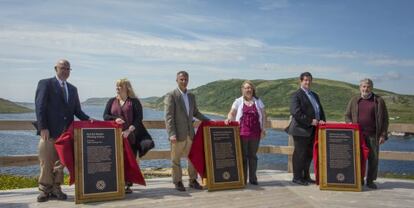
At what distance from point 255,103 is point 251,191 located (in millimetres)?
1501

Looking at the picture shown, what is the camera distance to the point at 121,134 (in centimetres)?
646

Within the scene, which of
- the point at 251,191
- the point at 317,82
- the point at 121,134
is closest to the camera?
the point at 121,134

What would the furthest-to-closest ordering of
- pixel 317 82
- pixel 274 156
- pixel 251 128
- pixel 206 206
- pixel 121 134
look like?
pixel 317 82 → pixel 274 156 → pixel 251 128 → pixel 121 134 → pixel 206 206

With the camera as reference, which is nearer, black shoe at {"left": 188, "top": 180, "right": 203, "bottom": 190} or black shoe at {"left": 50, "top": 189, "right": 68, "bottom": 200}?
black shoe at {"left": 50, "top": 189, "right": 68, "bottom": 200}

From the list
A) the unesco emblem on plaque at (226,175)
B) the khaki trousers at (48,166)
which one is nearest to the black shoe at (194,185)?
the unesco emblem on plaque at (226,175)

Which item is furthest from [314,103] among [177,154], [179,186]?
[179,186]

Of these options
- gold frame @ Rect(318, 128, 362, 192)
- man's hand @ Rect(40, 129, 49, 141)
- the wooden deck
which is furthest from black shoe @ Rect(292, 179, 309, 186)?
man's hand @ Rect(40, 129, 49, 141)

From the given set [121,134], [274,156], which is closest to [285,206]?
[121,134]

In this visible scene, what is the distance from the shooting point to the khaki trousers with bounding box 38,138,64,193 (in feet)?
19.7

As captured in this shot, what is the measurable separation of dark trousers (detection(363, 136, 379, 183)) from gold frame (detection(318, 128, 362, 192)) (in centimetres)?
29

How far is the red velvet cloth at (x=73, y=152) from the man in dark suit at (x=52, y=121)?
133 millimetres

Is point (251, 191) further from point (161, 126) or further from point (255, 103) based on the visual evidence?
point (161, 126)

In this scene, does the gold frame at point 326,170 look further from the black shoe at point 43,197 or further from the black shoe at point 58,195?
the black shoe at point 43,197

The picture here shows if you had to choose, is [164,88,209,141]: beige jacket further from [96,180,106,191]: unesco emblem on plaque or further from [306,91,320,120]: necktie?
[306,91,320,120]: necktie
